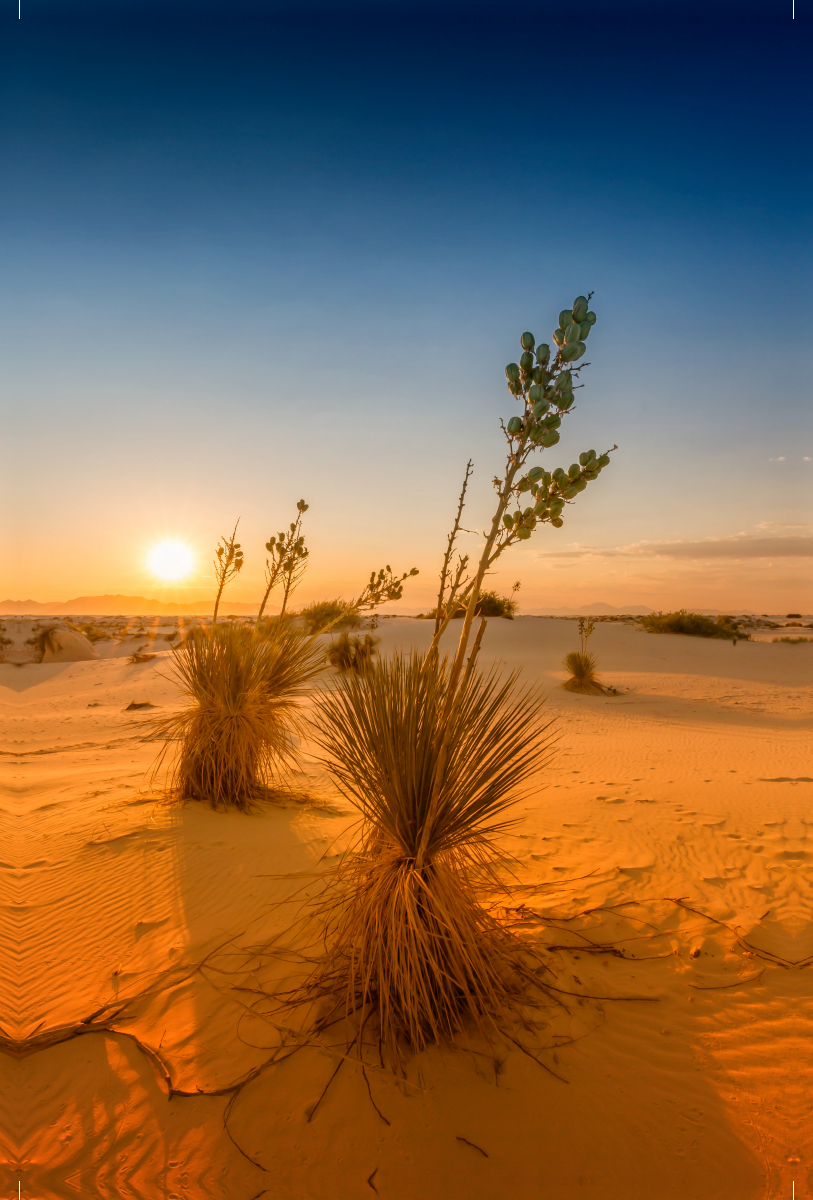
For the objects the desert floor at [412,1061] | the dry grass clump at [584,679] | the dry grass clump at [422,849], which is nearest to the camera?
the desert floor at [412,1061]

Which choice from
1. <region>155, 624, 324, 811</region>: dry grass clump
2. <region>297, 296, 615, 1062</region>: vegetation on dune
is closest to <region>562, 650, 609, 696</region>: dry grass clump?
<region>155, 624, 324, 811</region>: dry grass clump

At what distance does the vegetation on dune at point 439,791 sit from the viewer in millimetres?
2396

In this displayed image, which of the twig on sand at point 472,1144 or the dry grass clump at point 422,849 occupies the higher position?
the dry grass clump at point 422,849

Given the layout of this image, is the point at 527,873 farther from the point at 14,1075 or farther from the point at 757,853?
the point at 14,1075

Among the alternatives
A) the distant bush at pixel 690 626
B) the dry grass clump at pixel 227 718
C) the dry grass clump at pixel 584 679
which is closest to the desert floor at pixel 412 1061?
the dry grass clump at pixel 227 718

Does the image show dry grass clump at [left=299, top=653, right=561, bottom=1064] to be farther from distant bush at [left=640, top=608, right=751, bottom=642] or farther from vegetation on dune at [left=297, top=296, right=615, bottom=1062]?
distant bush at [left=640, top=608, right=751, bottom=642]

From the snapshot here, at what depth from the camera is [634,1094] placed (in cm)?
234

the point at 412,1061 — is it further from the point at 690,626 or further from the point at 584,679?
the point at 690,626

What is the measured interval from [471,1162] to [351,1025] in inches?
27.5

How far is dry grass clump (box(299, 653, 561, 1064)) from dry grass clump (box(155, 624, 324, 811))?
330 cm

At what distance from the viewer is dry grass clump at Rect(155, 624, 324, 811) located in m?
5.79

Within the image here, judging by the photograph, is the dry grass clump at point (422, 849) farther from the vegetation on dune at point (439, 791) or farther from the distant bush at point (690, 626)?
the distant bush at point (690, 626)

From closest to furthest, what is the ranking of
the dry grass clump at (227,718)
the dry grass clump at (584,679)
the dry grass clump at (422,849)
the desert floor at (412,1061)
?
the desert floor at (412,1061) → the dry grass clump at (422,849) → the dry grass clump at (227,718) → the dry grass clump at (584,679)

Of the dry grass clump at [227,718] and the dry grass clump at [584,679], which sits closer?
the dry grass clump at [227,718]
